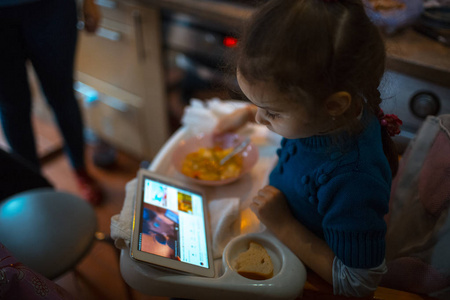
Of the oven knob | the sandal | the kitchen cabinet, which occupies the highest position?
the oven knob

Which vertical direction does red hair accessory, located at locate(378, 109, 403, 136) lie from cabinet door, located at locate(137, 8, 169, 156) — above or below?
above

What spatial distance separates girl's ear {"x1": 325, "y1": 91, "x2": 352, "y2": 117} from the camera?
48 centimetres

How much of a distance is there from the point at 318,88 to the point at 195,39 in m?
0.91

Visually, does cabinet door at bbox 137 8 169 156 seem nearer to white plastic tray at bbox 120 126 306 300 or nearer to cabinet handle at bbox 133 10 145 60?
cabinet handle at bbox 133 10 145 60

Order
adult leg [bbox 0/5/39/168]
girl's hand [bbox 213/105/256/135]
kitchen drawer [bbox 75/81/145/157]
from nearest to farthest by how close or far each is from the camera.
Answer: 1. girl's hand [bbox 213/105/256/135]
2. adult leg [bbox 0/5/39/168]
3. kitchen drawer [bbox 75/81/145/157]

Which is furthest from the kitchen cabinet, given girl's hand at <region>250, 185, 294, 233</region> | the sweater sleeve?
the sweater sleeve

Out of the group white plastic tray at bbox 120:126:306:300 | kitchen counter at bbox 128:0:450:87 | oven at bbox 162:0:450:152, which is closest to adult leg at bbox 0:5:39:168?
oven at bbox 162:0:450:152

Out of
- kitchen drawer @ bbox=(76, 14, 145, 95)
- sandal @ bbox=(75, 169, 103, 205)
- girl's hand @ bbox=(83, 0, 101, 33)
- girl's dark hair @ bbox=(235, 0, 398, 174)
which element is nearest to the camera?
girl's dark hair @ bbox=(235, 0, 398, 174)

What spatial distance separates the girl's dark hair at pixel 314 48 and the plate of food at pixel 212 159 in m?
0.34

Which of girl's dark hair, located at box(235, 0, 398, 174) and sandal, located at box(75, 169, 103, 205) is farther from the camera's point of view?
sandal, located at box(75, 169, 103, 205)

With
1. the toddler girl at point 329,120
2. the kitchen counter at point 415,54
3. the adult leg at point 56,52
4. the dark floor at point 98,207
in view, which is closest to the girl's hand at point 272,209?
the toddler girl at point 329,120

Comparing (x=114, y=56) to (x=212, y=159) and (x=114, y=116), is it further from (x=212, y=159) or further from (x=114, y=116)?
(x=212, y=159)

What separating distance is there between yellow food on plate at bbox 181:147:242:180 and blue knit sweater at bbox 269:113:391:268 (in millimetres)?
236

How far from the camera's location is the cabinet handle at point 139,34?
4.46ft
